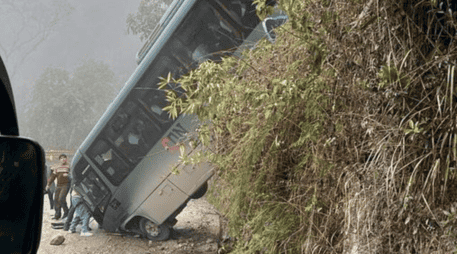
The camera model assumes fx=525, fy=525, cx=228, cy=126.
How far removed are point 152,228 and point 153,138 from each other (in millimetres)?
1839

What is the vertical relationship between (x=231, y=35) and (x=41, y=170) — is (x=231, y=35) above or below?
below

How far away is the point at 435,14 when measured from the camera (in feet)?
9.20

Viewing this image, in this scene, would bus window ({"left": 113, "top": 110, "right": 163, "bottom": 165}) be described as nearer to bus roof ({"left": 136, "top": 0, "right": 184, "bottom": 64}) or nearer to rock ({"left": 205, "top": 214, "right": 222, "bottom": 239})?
bus roof ({"left": 136, "top": 0, "right": 184, "bottom": 64})

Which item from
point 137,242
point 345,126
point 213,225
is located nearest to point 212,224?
point 213,225

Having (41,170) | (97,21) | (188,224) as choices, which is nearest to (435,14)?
(41,170)

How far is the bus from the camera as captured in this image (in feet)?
27.2

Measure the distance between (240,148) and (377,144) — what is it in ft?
5.61

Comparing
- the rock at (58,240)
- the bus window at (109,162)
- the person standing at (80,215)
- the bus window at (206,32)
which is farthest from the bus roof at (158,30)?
the rock at (58,240)

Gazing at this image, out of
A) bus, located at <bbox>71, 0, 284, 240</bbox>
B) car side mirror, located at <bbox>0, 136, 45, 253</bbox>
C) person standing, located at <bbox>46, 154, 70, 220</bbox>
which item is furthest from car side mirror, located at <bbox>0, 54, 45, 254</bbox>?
person standing, located at <bbox>46, 154, 70, 220</bbox>

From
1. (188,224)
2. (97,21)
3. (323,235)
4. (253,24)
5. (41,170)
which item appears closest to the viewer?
(41,170)

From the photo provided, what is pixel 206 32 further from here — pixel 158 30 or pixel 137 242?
pixel 137 242

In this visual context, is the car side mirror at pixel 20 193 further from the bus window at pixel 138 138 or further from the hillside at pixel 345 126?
the bus window at pixel 138 138

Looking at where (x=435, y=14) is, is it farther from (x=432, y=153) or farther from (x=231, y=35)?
(x=231, y=35)

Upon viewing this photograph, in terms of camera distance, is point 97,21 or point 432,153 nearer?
point 432,153
